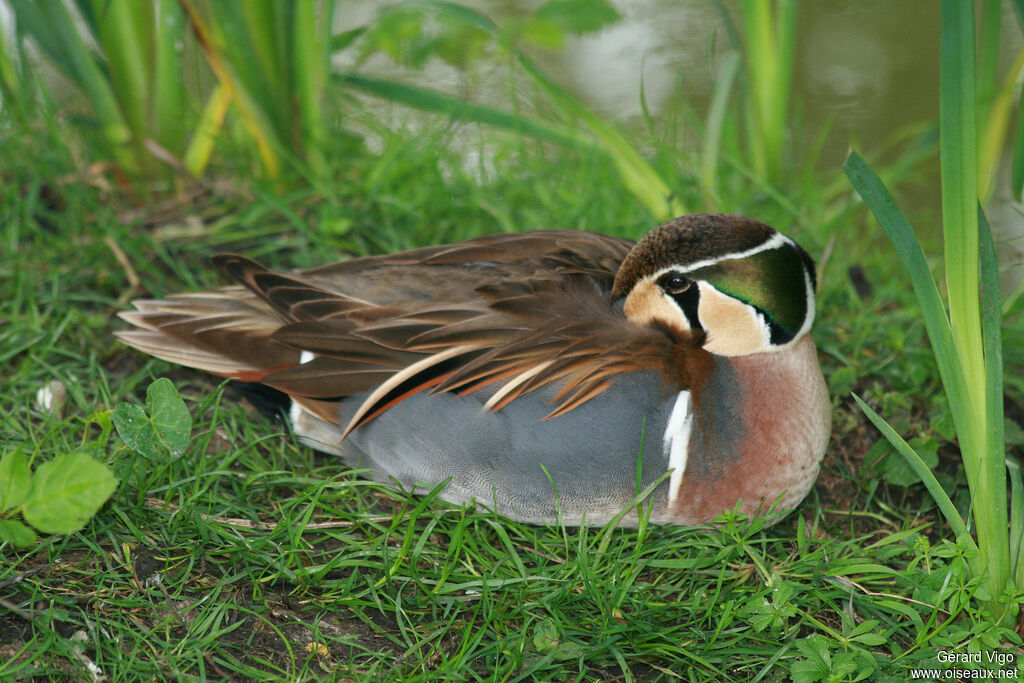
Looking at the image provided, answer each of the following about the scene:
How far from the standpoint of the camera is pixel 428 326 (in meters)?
2.94

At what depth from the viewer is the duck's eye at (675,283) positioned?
286cm

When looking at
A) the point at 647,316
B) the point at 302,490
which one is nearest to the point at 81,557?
the point at 302,490

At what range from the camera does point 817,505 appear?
120 inches

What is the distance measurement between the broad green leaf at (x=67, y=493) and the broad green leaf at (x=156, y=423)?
32 cm

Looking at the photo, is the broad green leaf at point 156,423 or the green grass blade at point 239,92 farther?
the green grass blade at point 239,92

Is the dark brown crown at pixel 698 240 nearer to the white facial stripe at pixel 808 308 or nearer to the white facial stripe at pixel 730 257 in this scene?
the white facial stripe at pixel 730 257

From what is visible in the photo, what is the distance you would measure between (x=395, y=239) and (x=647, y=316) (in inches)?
59.3

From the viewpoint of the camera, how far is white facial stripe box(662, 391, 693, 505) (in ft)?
9.21

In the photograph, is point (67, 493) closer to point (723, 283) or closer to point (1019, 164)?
point (723, 283)

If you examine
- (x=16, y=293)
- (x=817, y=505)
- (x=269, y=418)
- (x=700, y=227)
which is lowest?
(x=817, y=505)

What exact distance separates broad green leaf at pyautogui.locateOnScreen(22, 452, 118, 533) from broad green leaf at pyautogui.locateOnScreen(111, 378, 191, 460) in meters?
0.32

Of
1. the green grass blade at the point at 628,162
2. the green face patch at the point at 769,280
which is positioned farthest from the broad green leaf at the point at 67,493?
the green grass blade at the point at 628,162

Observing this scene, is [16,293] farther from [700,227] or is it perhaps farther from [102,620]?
[700,227]

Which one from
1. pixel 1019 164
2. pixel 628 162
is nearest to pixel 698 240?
pixel 1019 164
